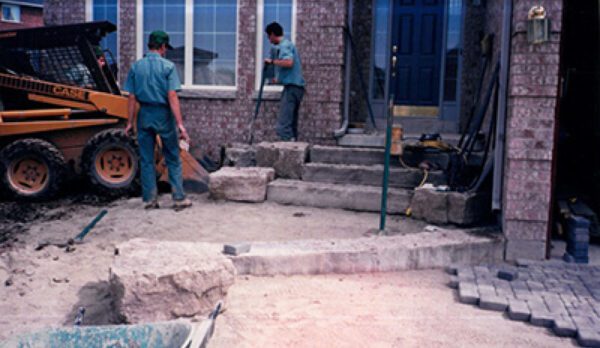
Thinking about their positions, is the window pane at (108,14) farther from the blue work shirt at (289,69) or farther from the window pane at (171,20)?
the blue work shirt at (289,69)

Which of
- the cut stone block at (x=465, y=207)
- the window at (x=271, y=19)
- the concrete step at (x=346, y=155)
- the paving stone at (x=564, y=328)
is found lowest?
the paving stone at (x=564, y=328)

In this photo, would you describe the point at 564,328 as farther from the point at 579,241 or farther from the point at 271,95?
the point at 271,95

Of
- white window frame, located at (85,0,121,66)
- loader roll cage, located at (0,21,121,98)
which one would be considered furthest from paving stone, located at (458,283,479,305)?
white window frame, located at (85,0,121,66)

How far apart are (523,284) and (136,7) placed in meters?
8.52

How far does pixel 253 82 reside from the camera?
1051 centimetres

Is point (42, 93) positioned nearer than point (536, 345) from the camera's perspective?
No

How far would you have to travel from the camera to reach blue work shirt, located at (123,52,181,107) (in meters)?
7.38

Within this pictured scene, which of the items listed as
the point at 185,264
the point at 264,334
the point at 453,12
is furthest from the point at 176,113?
the point at 453,12

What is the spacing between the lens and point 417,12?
10852 millimetres

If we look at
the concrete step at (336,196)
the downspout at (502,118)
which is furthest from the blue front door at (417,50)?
the downspout at (502,118)

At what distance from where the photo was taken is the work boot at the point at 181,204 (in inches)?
300

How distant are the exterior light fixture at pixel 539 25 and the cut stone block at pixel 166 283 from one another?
366 centimetres

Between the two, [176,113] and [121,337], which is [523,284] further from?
[176,113]

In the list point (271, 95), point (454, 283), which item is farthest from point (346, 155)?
point (454, 283)
